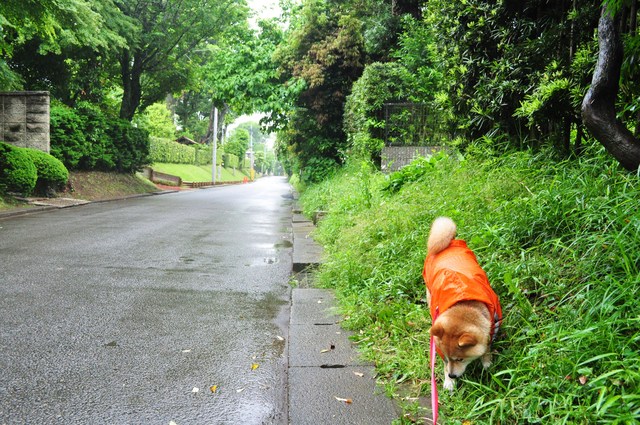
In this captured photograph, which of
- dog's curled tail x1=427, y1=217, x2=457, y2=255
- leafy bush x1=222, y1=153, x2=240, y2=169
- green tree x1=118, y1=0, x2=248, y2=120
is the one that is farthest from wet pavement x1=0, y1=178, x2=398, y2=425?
leafy bush x1=222, y1=153, x2=240, y2=169

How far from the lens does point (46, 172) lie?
13391 millimetres

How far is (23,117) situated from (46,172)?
2.21 m

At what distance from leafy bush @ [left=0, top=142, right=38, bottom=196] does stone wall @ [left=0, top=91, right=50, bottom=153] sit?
2149mm

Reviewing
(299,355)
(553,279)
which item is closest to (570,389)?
(553,279)

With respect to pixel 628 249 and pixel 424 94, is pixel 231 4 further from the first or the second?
pixel 628 249

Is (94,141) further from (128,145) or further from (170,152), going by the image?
(170,152)

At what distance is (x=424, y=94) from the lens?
1089 centimetres

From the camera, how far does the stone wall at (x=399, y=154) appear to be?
9883 millimetres

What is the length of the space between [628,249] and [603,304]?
490mm

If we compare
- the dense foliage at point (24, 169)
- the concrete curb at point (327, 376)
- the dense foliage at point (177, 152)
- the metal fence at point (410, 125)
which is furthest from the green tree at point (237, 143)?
the concrete curb at point (327, 376)

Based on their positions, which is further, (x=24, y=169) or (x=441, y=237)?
(x=24, y=169)

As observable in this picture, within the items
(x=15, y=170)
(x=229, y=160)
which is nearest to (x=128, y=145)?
(x=15, y=170)

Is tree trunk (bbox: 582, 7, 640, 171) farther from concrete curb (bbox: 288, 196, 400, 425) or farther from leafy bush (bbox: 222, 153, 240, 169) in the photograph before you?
leafy bush (bbox: 222, 153, 240, 169)

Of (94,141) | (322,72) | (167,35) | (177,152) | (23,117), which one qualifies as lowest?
(94,141)
